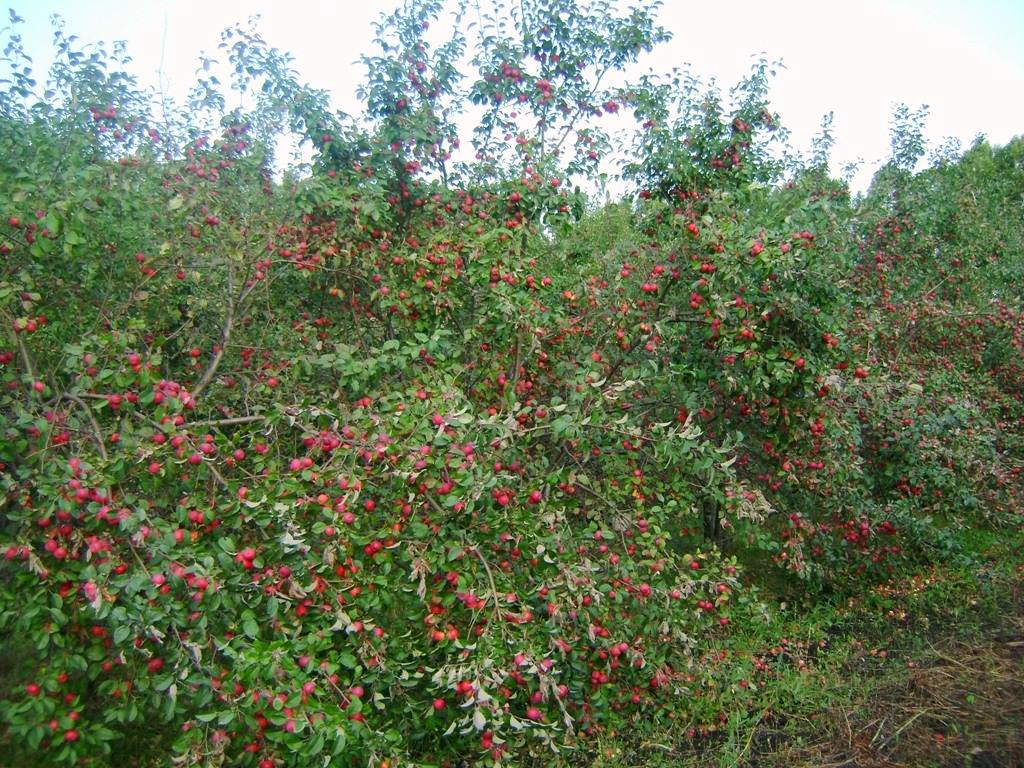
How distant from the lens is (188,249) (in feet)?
10.2

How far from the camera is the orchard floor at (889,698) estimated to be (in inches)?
111

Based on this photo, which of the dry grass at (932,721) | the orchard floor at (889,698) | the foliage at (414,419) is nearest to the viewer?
the foliage at (414,419)

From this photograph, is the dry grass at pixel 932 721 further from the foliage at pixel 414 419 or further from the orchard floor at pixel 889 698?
the foliage at pixel 414 419

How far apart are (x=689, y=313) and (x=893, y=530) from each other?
2.42m

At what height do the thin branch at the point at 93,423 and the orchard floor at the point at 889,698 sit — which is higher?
the thin branch at the point at 93,423

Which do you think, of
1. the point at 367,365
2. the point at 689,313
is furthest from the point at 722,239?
the point at 367,365

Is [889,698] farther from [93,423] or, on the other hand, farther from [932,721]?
[93,423]

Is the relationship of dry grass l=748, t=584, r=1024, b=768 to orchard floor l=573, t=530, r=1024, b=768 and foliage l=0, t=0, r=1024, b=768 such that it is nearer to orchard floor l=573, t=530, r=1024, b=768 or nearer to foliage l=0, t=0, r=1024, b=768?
orchard floor l=573, t=530, r=1024, b=768

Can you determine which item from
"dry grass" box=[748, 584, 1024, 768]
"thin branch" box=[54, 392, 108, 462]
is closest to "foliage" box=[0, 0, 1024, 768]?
"thin branch" box=[54, 392, 108, 462]

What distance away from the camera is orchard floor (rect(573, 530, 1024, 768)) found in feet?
9.26

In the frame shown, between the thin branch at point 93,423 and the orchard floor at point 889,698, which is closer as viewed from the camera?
the thin branch at point 93,423

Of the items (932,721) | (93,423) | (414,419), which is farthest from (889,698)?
(93,423)

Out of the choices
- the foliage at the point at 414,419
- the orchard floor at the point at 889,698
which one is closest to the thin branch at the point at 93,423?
the foliage at the point at 414,419

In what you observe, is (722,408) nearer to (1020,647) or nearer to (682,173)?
(682,173)
